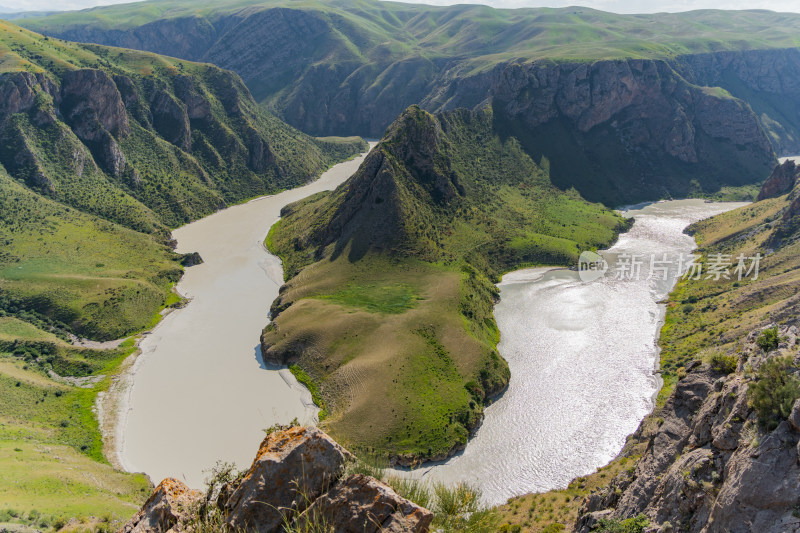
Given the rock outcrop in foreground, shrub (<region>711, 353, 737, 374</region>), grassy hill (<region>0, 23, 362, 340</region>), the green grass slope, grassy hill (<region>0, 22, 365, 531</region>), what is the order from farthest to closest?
grassy hill (<region>0, 23, 362, 340</region>)
the green grass slope
grassy hill (<region>0, 22, 365, 531</region>)
shrub (<region>711, 353, 737, 374</region>)
the rock outcrop in foreground

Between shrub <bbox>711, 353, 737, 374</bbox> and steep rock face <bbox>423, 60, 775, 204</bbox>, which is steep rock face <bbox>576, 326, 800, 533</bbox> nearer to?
shrub <bbox>711, 353, 737, 374</bbox>

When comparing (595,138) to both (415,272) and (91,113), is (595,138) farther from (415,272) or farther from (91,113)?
(91,113)

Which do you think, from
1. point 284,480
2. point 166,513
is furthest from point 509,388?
point 166,513

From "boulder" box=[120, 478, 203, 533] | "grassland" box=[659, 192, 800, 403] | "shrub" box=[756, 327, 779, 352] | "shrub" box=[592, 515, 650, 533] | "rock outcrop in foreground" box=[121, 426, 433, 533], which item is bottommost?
"grassland" box=[659, 192, 800, 403]

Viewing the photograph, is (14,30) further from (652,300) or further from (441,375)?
(652,300)

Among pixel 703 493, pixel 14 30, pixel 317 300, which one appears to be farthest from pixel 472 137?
pixel 14 30

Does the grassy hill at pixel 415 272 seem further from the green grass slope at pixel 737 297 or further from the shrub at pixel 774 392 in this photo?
the shrub at pixel 774 392

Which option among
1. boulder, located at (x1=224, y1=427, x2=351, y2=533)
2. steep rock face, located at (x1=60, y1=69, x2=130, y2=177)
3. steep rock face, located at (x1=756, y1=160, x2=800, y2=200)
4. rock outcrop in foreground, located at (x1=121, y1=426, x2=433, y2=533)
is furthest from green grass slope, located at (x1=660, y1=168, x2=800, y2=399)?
steep rock face, located at (x1=60, y1=69, x2=130, y2=177)
